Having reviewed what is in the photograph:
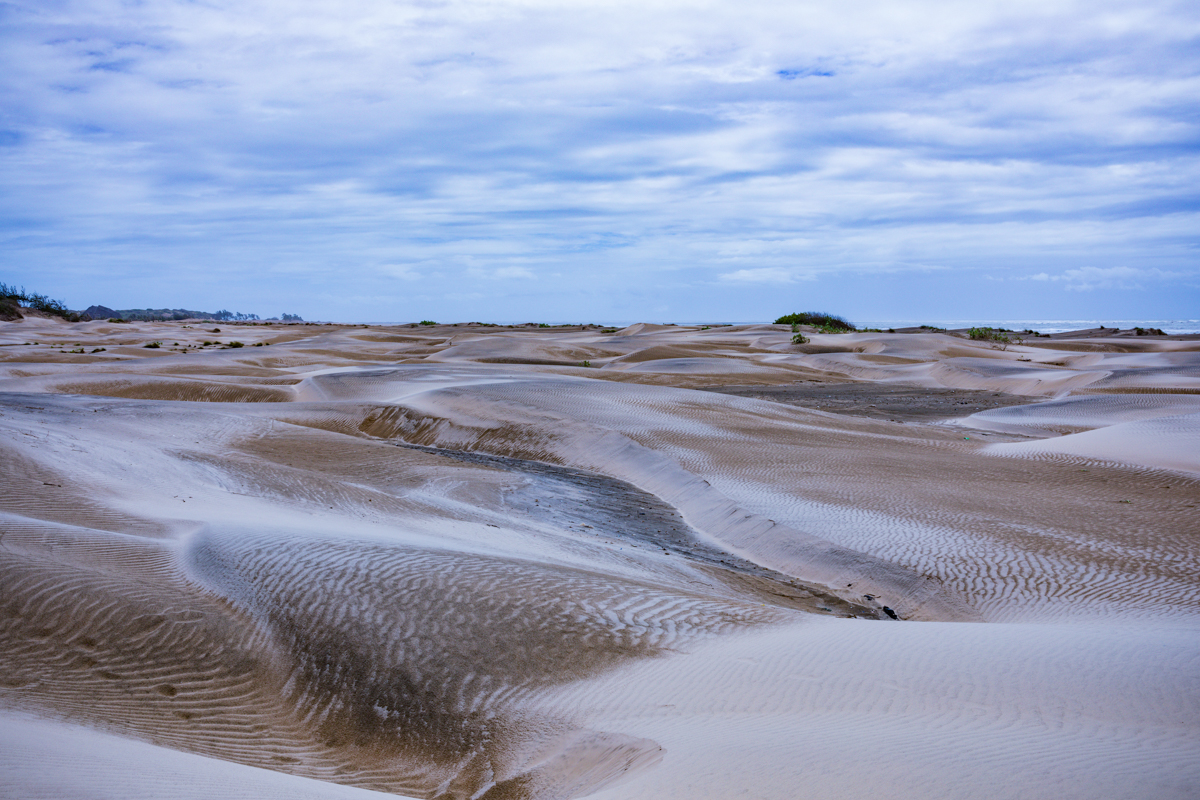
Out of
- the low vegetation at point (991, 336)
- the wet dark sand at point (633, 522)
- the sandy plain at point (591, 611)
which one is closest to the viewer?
the sandy plain at point (591, 611)

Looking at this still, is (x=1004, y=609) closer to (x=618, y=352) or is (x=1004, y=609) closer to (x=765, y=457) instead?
(x=765, y=457)

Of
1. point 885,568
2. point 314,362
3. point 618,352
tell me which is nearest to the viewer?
point 885,568

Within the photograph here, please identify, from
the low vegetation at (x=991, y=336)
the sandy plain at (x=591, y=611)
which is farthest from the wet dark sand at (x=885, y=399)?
the low vegetation at (x=991, y=336)

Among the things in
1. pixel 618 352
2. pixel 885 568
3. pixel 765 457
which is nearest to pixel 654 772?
pixel 885 568

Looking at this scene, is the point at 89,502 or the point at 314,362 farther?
the point at 314,362

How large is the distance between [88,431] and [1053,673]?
960 centimetres

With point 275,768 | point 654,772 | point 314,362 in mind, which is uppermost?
point 314,362

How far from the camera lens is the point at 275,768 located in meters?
3.32

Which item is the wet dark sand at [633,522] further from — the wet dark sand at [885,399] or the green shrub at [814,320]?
the green shrub at [814,320]

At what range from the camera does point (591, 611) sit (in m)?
4.72

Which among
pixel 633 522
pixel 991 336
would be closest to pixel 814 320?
pixel 991 336

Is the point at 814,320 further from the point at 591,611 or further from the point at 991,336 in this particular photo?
the point at 591,611

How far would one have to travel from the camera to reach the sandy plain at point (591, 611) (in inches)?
116

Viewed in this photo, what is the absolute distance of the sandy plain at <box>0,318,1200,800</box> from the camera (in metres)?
2.94
